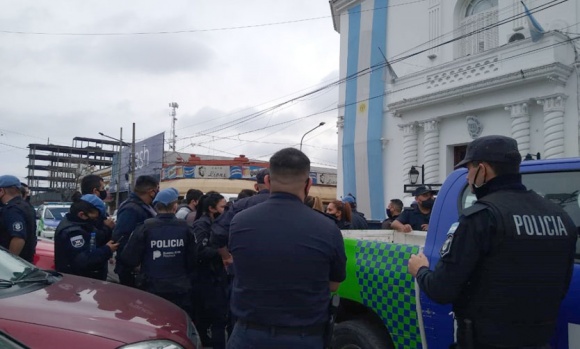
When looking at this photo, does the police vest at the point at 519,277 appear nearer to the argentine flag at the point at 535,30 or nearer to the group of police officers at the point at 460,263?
the group of police officers at the point at 460,263

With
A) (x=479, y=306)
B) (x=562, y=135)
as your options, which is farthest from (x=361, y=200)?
(x=479, y=306)

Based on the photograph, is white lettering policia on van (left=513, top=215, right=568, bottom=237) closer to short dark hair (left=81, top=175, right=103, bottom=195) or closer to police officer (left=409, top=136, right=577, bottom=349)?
police officer (left=409, top=136, right=577, bottom=349)

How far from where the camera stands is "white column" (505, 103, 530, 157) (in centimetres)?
1419

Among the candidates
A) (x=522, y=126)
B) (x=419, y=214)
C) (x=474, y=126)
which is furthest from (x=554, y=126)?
(x=419, y=214)

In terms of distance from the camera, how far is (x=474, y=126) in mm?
15672

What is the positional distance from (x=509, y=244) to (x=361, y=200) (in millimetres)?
17923

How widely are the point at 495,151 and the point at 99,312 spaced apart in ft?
7.96

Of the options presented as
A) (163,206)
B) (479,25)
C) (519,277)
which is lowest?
(519,277)

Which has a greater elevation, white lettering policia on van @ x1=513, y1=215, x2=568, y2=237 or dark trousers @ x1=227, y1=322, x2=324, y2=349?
white lettering policia on van @ x1=513, y1=215, x2=568, y2=237

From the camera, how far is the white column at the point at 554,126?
1340 cm

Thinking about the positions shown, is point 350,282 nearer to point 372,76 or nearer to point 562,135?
point 562,135

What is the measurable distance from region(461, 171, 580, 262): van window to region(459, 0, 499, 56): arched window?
48.8ft

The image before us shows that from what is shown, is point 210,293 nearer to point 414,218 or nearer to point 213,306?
point 213,306

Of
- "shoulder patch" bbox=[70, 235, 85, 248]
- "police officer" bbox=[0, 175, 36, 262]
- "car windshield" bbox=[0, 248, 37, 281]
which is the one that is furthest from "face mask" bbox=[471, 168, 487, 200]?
"police officer" bbox=[0, 175, 36, 262]
